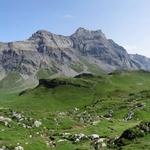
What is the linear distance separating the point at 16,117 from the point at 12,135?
60.0 feet

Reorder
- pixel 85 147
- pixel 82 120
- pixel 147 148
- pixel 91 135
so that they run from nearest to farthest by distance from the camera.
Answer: pixel 147 148 < pixel 85 147 < pixel 91 135 < pixel 82 120

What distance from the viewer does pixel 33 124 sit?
96.9 m

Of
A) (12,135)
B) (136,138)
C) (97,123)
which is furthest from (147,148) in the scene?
(97,123)

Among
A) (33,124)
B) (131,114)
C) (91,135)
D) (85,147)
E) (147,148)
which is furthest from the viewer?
(131,114)

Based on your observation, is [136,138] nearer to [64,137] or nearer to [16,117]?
[64,137]

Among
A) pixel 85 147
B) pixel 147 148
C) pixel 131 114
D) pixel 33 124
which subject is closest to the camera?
pixel 147 148

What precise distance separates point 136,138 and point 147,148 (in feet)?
31.4

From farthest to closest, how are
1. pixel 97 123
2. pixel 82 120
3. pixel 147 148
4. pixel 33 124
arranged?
1. pixel 82 120
2. pixel 97 123
3. pixel 33 124
4. pixel 147 148

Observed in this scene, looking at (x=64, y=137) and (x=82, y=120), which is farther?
(x=82, y=120)

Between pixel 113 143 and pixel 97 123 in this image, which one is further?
pixel 97 123

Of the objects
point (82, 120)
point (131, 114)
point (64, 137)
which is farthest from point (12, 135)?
point (131, 114)

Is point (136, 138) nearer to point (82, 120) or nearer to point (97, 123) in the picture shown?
point (97, 123)

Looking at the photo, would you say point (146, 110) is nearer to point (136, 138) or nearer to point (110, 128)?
point (110, 128)

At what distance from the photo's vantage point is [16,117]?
330 ft
